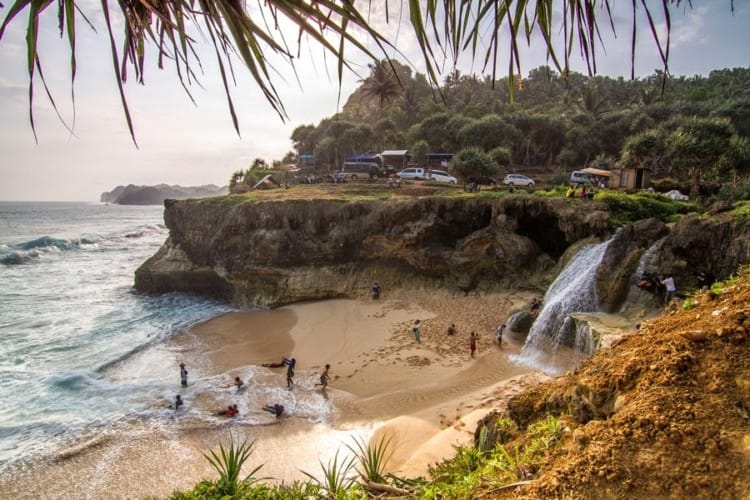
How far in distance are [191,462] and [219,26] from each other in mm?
12494

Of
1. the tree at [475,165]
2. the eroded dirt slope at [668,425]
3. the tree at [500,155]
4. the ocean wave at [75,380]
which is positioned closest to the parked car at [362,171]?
the tree at [475,165]

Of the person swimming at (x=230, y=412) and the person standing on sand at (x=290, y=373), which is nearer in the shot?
the person swimming at (x=230, y=412)

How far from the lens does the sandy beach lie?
10.6m

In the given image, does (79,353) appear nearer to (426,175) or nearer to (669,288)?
(669,288)

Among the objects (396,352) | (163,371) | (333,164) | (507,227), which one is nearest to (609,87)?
(333,164)

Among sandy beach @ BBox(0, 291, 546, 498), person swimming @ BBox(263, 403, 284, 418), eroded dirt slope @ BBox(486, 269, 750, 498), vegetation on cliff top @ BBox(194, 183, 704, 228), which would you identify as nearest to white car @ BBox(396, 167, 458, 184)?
vegetation on cliff top @ BBox(194, 183, 704, 228)

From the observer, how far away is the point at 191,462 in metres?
11.2

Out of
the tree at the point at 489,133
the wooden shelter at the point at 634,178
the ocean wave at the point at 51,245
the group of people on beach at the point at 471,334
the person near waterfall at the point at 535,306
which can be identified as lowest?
the group of people on beach at the point at 471,334

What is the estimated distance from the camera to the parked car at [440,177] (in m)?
34.7

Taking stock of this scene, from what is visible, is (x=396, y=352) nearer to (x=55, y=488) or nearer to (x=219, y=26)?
(x=55, y=488)

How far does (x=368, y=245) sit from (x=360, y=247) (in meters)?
0.57

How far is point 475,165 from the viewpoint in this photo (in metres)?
31.6

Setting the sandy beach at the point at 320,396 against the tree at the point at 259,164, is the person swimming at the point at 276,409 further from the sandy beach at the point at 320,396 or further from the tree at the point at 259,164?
the tree at the point at 259,164

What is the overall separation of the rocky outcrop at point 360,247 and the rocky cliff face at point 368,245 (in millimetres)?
60
